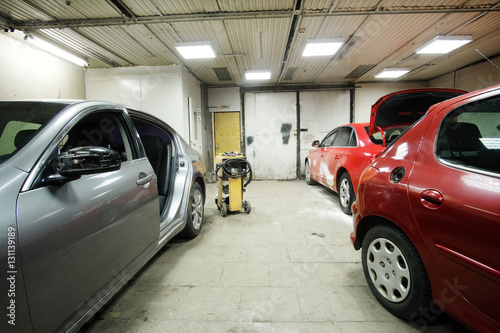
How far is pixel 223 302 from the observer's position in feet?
6.02

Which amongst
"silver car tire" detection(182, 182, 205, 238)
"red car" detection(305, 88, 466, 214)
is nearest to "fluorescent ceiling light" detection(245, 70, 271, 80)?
"red car" detection(305, 88, 466, 214)

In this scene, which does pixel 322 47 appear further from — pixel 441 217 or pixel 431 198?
pixel 441 217

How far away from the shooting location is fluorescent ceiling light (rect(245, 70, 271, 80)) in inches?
269

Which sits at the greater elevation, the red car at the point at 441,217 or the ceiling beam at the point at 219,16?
the ceiling beam at the point at 219,16

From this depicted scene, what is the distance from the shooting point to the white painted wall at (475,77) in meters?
5.99

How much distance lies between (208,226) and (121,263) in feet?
6.77

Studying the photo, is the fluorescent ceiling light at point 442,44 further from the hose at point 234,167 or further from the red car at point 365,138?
the hose at point 234,167

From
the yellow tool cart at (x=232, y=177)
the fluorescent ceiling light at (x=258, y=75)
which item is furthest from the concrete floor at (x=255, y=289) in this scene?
the fluorescent ceiling light at (x=258, y=75)

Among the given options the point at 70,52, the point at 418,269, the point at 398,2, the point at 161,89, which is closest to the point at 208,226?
the point at 418,269

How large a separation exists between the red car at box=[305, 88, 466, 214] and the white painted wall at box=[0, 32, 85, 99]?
5.91 meters

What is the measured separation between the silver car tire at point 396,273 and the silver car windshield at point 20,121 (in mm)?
2266

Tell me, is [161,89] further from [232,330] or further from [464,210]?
[464,210]

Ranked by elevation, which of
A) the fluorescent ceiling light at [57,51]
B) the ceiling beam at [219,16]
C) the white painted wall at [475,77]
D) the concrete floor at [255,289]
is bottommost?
the concrete floor at [255,289]

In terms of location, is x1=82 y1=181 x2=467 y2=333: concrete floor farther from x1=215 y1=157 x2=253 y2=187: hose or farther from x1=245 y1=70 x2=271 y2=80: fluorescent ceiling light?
x1=245 y1=70 x2=271 y2=80: fluorescent ceiling light
